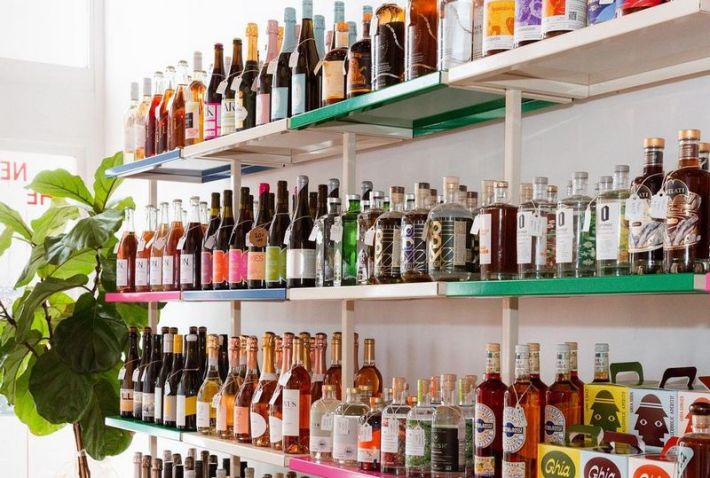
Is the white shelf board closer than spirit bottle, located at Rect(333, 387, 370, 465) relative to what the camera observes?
Yes

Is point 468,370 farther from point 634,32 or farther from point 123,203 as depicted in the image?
point 123,203

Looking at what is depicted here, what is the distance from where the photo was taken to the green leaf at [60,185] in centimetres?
434

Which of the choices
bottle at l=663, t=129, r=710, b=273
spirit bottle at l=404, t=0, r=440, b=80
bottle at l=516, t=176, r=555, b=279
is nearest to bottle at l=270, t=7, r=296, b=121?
spirit bottle at l=404, t=0, r=440, b=80

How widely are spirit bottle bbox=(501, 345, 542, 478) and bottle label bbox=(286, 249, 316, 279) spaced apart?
88cm

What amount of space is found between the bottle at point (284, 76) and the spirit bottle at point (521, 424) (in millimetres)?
1194

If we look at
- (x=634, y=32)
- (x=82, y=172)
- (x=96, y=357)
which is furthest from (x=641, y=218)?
(x=82, y=172)

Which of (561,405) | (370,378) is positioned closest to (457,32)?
(561,405)

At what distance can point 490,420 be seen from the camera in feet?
7.36

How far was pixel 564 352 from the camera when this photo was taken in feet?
7.27

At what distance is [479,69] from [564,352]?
64 cm

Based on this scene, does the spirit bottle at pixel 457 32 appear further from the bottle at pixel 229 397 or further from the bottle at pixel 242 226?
the bottle at pixel 229 397

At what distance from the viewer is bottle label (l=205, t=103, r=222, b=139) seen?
3.43 m

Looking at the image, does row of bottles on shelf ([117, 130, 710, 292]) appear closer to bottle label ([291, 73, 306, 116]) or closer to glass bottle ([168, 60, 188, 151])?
bottle label ([291, 73, 306, 116])

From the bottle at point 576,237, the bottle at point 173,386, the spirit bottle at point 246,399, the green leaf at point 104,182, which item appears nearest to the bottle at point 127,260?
the green leaf at point 104,182
